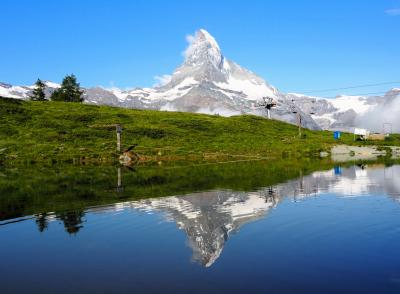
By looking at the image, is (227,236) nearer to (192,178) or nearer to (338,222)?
(338,222)

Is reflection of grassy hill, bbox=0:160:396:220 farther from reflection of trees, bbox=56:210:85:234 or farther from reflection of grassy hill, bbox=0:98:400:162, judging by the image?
reflection of grassy hill, bbox=0:98:400:162

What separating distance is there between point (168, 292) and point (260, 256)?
5.83 m

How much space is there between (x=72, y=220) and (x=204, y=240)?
1142 cm

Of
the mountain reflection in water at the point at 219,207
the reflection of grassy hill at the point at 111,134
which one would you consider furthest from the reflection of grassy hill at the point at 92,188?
the reflection of grassy hill at the point at 111,134

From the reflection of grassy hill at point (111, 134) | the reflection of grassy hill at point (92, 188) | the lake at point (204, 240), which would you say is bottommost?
the lake at point (204, 240)

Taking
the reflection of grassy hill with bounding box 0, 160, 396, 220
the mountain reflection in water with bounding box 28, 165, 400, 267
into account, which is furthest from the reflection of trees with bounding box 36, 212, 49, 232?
the reflection of grassy hill with bounding box 0, 160, 396, 220

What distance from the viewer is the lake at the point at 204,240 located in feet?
58.7

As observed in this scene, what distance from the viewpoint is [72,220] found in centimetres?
3142

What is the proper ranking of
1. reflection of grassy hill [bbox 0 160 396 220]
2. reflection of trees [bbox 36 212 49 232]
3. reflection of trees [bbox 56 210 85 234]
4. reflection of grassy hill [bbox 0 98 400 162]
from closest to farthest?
reflection of trees [bbox 56 210 85 234] → reflection of trees [bbox 36 212 49 232] → reflection of grassy hill [bbox 0 160 396 220] → reflection of grassy hill [bbox 0 98 400 162]

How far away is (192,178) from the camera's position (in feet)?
189

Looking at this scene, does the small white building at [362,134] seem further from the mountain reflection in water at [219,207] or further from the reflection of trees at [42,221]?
the reflection of trees at [42,221]

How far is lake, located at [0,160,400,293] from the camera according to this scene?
17906 millimetres

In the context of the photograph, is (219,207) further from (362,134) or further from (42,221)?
(362,134)

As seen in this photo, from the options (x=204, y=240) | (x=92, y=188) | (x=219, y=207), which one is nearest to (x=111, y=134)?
(x=92, y=188)
